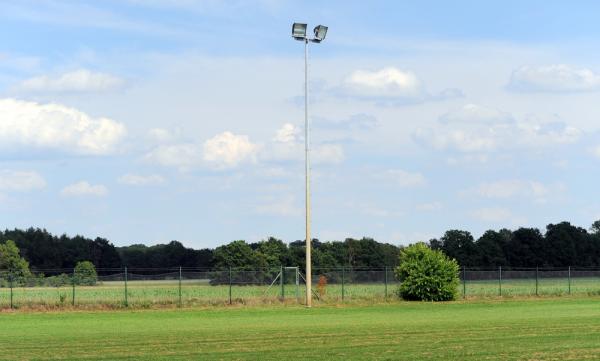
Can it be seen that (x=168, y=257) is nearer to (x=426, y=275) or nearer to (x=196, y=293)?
(x=196, y=293)

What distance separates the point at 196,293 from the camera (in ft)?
182

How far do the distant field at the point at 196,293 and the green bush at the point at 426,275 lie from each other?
66.5 inches

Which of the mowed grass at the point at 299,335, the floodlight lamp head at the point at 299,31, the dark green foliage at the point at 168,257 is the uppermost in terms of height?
the floodlight lamp head at the point at 299,31

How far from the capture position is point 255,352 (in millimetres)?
21453

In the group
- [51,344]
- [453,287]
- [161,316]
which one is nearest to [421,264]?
[453,287]

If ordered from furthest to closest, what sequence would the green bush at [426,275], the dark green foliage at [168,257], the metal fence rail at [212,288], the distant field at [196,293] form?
the dark green foliage at [168,257] < the green bush at [426,275] < the metal fence rail at [212,288] < the distant field at [196,293]

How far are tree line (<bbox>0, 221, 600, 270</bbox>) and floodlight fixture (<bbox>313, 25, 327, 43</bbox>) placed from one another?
7720 cm

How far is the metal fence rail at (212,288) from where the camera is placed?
158 ft

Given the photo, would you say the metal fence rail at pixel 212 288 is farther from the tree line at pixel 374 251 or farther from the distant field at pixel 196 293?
the tree line at pixel 374 251

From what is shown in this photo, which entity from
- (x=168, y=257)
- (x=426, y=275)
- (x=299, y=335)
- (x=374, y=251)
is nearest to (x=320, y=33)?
(x=426, y=275)

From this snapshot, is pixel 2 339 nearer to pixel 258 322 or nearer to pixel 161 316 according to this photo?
pixel 258 322

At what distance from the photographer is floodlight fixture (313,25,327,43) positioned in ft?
149

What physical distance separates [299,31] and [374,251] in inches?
3550

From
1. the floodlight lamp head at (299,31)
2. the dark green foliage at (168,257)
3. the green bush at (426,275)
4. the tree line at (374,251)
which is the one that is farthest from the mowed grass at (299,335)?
the dark green foliage at (168,257)
